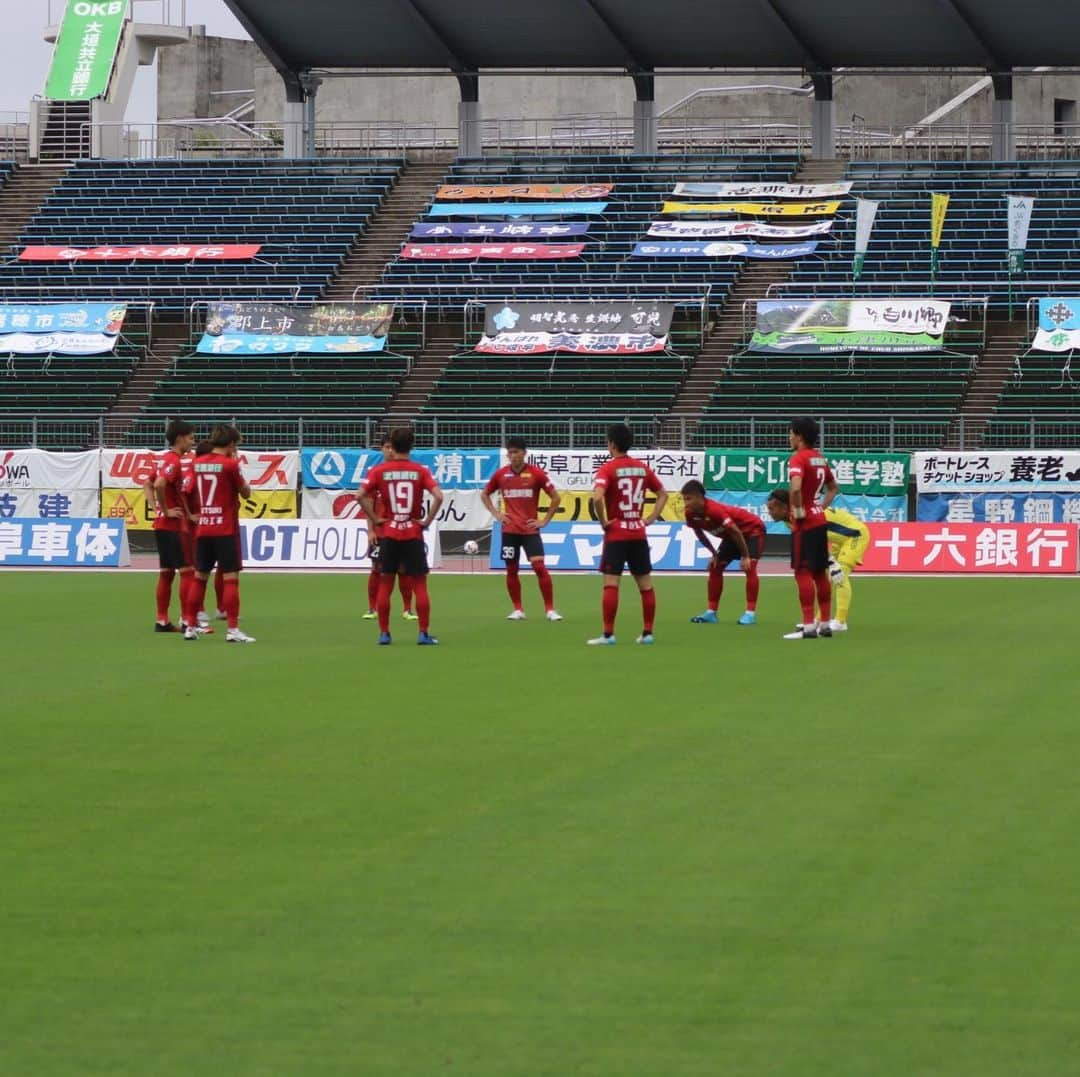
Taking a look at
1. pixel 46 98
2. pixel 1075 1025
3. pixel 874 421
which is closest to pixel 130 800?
pixel 1075 1025

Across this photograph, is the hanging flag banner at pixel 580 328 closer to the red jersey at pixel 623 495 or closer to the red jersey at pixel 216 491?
the red jersey at pixel 623 495

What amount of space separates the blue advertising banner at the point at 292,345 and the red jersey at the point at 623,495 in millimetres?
26707

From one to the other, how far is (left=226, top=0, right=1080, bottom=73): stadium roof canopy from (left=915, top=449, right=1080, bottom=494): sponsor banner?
1591 centimetres

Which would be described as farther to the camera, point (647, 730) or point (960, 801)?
point (647, 730)

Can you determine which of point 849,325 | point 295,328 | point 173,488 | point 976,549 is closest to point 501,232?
point 295,328

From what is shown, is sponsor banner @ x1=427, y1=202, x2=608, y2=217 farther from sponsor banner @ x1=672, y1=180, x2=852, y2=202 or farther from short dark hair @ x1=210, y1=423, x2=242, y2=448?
short dark hair @ x1=210, y1=423, x2=242, y2=448

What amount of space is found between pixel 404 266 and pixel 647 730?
37130mm

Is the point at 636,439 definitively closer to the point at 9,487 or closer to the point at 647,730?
the point at 9,487

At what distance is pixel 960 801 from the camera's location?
9.27m

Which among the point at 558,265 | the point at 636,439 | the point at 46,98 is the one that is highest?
the point at 46,98

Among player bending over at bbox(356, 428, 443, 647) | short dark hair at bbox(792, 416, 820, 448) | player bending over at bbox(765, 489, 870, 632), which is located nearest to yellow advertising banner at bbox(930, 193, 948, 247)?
player bending over at bbox(765, 489, 870, 632)

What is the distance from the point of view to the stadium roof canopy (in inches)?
1857

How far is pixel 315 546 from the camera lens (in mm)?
33156

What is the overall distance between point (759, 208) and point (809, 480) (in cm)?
3140
